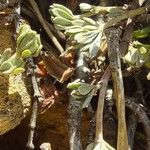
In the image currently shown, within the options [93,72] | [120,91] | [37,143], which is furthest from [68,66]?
[37,143]

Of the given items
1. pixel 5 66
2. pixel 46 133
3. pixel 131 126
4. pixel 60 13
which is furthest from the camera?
pixel 46 133

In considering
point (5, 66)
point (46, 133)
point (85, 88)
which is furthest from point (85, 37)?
point (46, 133)

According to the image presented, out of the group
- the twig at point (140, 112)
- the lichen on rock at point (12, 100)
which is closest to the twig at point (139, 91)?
the twig at point (140, 112)

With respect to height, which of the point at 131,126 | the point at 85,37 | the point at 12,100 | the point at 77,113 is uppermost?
the point at 85,37

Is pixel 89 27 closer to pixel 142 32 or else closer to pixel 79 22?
pixel 79 22

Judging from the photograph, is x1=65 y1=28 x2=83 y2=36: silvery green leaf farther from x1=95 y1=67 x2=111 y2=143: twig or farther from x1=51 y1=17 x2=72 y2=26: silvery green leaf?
x1=95 y1=67 x2=111 y2=143: twig

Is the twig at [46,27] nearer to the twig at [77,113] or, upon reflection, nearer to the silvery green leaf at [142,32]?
the twig at [77,113]
